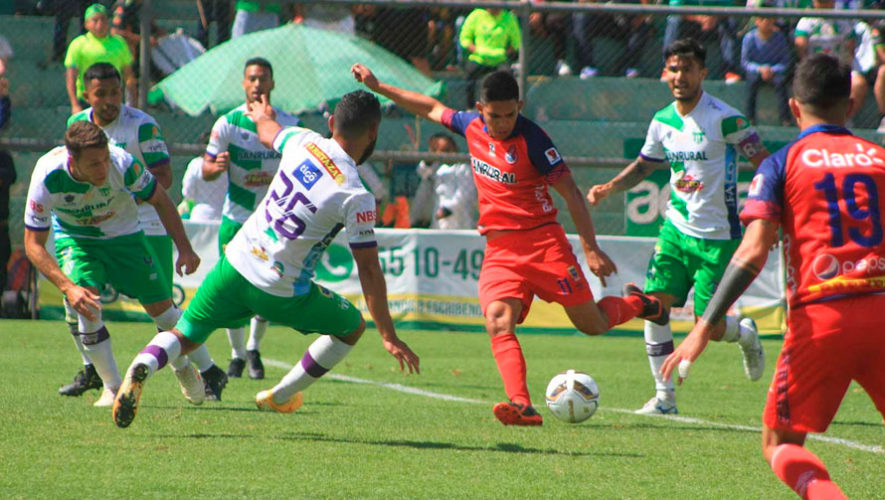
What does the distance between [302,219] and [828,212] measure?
3.08m

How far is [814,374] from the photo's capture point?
4293mm

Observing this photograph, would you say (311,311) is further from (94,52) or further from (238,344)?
(94,52)

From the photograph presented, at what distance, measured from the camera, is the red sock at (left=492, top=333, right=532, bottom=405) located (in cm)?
716

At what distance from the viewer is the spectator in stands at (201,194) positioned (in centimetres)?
1352

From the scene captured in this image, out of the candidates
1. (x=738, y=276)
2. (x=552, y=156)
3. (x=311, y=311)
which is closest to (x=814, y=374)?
(x=738, y=276)

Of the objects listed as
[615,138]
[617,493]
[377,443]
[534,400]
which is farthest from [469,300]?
[617,493]

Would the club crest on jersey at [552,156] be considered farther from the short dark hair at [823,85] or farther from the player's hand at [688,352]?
the player's hand at [688,352]

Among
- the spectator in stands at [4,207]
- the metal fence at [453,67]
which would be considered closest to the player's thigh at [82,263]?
the spectator in stands at [4,207]

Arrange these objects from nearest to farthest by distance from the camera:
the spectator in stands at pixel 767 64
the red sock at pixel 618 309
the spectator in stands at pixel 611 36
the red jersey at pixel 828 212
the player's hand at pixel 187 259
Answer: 1. the red jersey at pixel 828 212
2. the player's hand at pixel 187 259
3. the red sock at pixel 618 309
4. the spectator in stands at pixel 767 64
5. the spectator in stands at pixel 611 36

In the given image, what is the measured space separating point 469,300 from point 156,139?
5861mm

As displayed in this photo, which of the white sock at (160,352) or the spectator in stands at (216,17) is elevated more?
the spectator in stands at (216,17)

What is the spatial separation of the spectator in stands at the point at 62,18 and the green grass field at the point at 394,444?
5.80 meters

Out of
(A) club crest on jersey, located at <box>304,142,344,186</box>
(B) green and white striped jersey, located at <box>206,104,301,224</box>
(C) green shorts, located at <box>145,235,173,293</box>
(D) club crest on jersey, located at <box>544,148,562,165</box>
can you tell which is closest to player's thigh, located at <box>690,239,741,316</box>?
(D) club crest on jersey, located at <box>544,148,562,165</box>

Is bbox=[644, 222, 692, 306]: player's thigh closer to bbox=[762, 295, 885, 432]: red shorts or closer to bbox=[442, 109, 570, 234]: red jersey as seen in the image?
bbox=[442, 109, 570, 234]: red jersey
